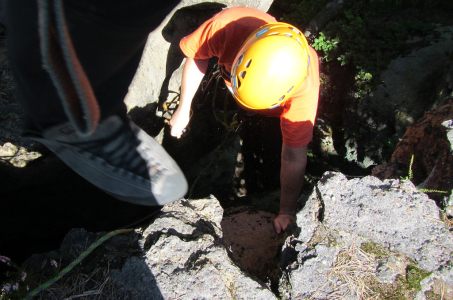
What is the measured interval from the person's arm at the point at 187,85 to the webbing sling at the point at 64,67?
140 centimetres

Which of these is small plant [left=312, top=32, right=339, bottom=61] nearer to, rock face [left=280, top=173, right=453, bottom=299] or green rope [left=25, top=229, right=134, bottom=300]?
rock face [left=280, top=173, right=453, bottom=299]

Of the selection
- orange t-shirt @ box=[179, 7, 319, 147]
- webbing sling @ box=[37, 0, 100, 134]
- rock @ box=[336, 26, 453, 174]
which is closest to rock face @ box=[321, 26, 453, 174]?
rock @ box=[336, 26, 453, 174]

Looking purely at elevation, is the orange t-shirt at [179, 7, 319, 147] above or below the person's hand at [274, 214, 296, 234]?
above

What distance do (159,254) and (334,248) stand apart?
3.39ft

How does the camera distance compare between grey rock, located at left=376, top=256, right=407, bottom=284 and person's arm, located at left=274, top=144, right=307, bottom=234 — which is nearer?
grey rock, located at left=376, top=256, right=407, bottom=284

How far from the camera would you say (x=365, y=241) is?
1.63 metres

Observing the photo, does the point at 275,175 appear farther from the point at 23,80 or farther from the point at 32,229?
the point at 23,80

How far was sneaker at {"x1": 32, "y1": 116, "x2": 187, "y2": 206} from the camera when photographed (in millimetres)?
1770

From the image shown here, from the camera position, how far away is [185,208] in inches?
84.7

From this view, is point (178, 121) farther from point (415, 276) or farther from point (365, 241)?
point (415, 276)

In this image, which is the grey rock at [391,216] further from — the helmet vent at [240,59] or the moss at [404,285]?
the helmet vent at [240,59]

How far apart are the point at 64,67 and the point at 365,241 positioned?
6.02ft

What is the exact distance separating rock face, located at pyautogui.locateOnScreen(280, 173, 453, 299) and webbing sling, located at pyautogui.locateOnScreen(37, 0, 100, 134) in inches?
53.7

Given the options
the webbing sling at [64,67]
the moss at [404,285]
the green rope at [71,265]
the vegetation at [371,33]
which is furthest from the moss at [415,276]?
the vegetation at [371,33]
